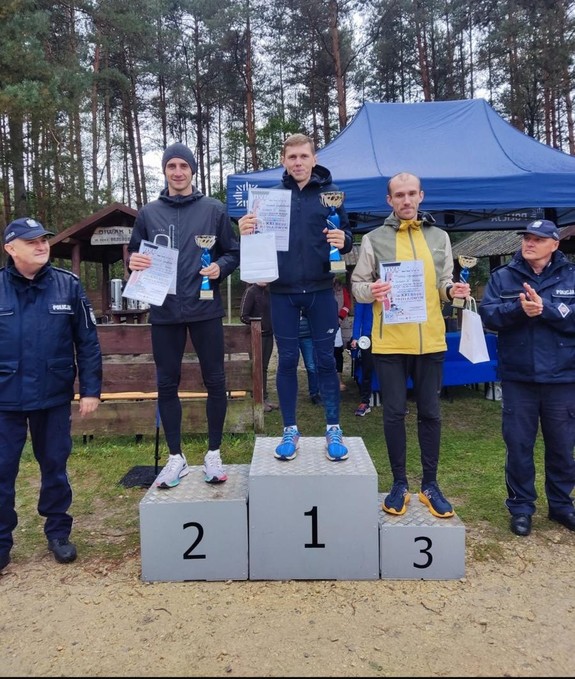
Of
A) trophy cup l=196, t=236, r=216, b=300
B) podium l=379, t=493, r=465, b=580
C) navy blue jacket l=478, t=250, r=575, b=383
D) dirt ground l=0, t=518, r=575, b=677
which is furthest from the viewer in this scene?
navy blue jacket l=478, t=250, r=575, b=383

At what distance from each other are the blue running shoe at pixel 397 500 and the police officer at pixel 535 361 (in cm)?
81

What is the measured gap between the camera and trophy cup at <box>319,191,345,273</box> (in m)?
2.95

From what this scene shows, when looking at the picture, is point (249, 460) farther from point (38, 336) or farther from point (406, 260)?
point (406, 260)

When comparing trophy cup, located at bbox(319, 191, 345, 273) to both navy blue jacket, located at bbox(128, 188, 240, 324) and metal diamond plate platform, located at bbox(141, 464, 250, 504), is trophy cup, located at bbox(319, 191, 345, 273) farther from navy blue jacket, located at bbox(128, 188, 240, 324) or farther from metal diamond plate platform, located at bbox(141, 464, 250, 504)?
metal diamond plate platform, located at bbox(141, 464, 250, 504)

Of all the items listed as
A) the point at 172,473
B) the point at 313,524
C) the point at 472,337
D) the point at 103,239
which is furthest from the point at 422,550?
the point at 103,239

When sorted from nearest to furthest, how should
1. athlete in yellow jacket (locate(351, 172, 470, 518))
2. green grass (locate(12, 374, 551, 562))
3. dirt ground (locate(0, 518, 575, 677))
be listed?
dirt ground (locate(0, 518, 575, 677)) < athlete in yellow jacket (locate(351, 172, 470, 518)) < green grass (locate(12, 374, 551, 562))

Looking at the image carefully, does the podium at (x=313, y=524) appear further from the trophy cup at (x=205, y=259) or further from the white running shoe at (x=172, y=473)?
the trophy cup at (x=205, y=259)

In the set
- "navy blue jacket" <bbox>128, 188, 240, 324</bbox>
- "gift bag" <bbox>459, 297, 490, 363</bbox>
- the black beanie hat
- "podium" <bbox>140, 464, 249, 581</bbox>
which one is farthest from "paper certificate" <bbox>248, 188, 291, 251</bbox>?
"podium" <bbox>140, 464, 249, 581</bbox>

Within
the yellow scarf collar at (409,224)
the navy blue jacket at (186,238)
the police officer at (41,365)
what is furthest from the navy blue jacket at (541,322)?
the police officer at (41,365)

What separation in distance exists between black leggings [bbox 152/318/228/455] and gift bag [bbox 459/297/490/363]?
1.41 meters

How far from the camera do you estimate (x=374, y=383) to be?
613cm

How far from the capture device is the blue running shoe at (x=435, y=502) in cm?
285

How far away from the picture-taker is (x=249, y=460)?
461cm

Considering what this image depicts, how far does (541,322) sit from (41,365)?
2862 mm
